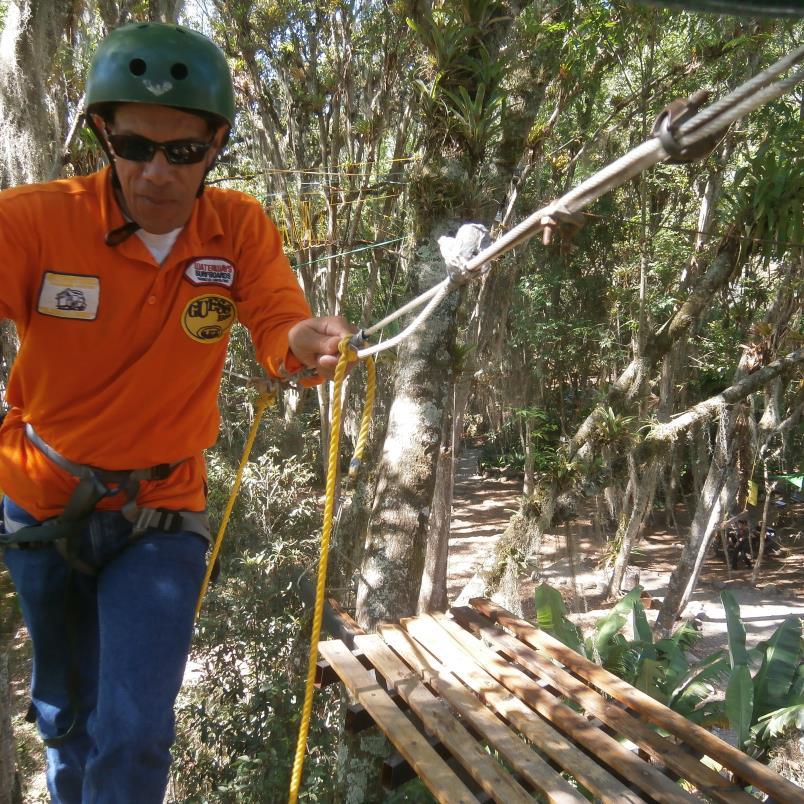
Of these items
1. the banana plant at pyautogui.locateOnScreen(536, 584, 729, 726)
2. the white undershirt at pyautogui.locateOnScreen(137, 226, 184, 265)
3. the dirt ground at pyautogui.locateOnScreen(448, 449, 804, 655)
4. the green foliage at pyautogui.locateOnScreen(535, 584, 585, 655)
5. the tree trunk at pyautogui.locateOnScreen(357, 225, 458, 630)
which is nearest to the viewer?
the white undershirt at pyautogui.locateOnScreen(137, 226, 184, 265)

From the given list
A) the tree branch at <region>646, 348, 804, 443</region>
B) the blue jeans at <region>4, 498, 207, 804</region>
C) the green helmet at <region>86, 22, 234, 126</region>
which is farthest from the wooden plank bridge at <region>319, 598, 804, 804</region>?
the tree branch at <region>646, 348, 804, 443</region>

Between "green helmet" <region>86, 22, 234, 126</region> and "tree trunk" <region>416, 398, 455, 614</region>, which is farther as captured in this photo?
"tree trunk" <region>416, 398, 455, 614</region>

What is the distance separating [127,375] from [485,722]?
175 centimetres

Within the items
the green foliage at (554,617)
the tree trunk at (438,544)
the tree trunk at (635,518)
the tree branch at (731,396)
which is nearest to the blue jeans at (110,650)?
the green foliage at (554,617)

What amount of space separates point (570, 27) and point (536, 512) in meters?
4.35

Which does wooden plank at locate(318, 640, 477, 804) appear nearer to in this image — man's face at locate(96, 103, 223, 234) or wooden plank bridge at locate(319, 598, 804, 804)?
wooden plank bridge at locate(319, 598, 804, 804)

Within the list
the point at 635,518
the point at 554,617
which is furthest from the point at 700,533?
the point at 554,617

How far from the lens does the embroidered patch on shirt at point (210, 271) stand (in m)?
1.87

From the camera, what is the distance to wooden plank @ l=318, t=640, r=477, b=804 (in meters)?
2.21

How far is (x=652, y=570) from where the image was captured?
13258 millimetres

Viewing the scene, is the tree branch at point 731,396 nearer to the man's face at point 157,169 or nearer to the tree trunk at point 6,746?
the tree trunk at point 6,746

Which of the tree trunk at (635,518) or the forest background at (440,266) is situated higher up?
the forest background at (440,266)

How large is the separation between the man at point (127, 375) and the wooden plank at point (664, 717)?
188 cm

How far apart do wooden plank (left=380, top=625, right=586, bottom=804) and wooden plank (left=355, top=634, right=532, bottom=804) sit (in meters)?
0.04
